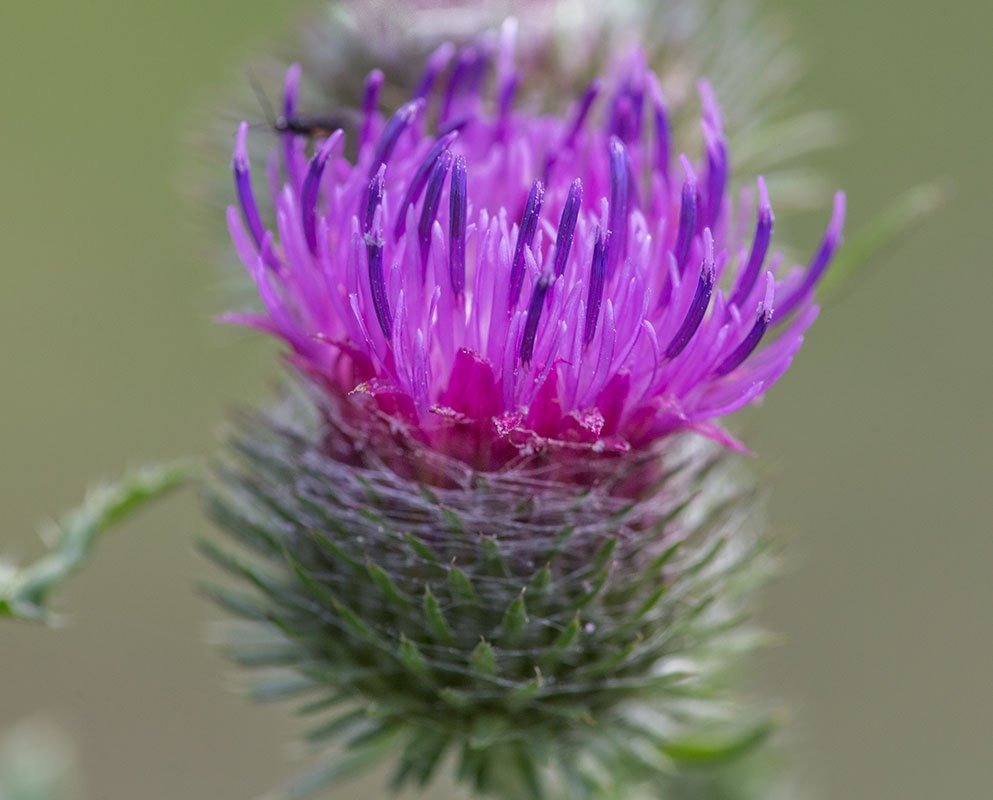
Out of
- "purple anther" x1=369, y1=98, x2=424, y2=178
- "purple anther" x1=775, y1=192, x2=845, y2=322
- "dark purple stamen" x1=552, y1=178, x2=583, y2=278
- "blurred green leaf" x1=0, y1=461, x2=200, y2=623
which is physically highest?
"purple anther" x1=775, y1=192, x2=845, y2=322

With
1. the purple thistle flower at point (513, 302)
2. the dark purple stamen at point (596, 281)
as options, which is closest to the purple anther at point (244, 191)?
the purple thistle flower at point (513, 302)

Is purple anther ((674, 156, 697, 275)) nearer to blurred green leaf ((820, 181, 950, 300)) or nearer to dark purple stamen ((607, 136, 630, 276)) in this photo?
dark purple stamen ((607, 136, 630, 276))

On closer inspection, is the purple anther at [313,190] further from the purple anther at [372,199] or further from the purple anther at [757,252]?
the purple anther at [757,252]

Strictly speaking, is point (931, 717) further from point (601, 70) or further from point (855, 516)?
point (601, 70)

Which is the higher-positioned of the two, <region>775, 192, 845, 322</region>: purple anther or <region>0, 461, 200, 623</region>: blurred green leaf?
<region>775, 192, 845, 322</region>: purple anther

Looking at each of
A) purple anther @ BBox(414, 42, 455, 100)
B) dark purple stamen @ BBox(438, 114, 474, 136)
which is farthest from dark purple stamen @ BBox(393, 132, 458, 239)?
purple anther @ BBox(414, 42, 455, 100)

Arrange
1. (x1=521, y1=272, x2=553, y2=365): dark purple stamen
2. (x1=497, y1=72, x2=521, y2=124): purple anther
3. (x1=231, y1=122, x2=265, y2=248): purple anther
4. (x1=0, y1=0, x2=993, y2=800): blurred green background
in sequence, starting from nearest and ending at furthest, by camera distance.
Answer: (x1=521, y1=272, x2=553, y2=365): dark purple stamen
(x1=231, y1=122, x2=265, y2=248): purple anther
(x1=497, y1=72, x2=521, y2=124): purple anther
(x1=0, y1=0, x2=993, y2=800): blurred green background
